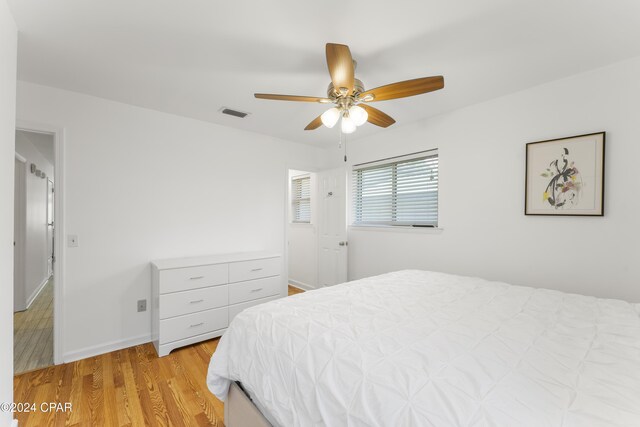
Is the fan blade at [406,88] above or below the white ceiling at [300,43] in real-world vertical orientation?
below

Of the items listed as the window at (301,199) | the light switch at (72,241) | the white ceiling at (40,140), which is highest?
the white ceiling at (40,140)

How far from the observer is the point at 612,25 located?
1.58m

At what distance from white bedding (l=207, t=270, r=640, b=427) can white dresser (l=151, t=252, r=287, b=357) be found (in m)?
1.27

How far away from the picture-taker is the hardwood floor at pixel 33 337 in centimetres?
233

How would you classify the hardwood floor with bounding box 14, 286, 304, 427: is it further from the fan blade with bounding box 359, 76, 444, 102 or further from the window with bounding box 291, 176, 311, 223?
the window with bounding box 291, 176, 311, 223

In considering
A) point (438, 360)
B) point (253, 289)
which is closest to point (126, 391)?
point (253, 289)

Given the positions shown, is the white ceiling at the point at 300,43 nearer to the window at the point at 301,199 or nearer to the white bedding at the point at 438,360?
the white bedding at the point at 438,360

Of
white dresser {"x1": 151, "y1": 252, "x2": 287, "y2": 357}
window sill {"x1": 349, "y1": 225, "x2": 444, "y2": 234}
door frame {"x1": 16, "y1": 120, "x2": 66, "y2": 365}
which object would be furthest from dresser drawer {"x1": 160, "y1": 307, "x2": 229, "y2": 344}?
window sill {"x1": 349, "y1": 225, "x2": 444, "y2": 234}

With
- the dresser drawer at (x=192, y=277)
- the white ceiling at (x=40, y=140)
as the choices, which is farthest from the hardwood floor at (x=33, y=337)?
the white ceiling at (x=40, y=140)

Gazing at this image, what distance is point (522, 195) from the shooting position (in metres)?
2.41

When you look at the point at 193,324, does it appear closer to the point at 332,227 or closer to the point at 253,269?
the point at 253,269

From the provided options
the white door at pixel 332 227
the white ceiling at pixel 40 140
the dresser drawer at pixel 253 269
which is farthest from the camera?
the white door at pixel 332 227

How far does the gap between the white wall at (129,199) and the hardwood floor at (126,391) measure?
27cm

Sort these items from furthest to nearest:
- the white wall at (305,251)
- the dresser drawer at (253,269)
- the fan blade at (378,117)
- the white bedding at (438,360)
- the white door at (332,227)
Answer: the white wall at (305,251), the white door at (332,227), the dresser drawer at (253,269), the fan blade at (378,117), the white bedding at (438,360)
